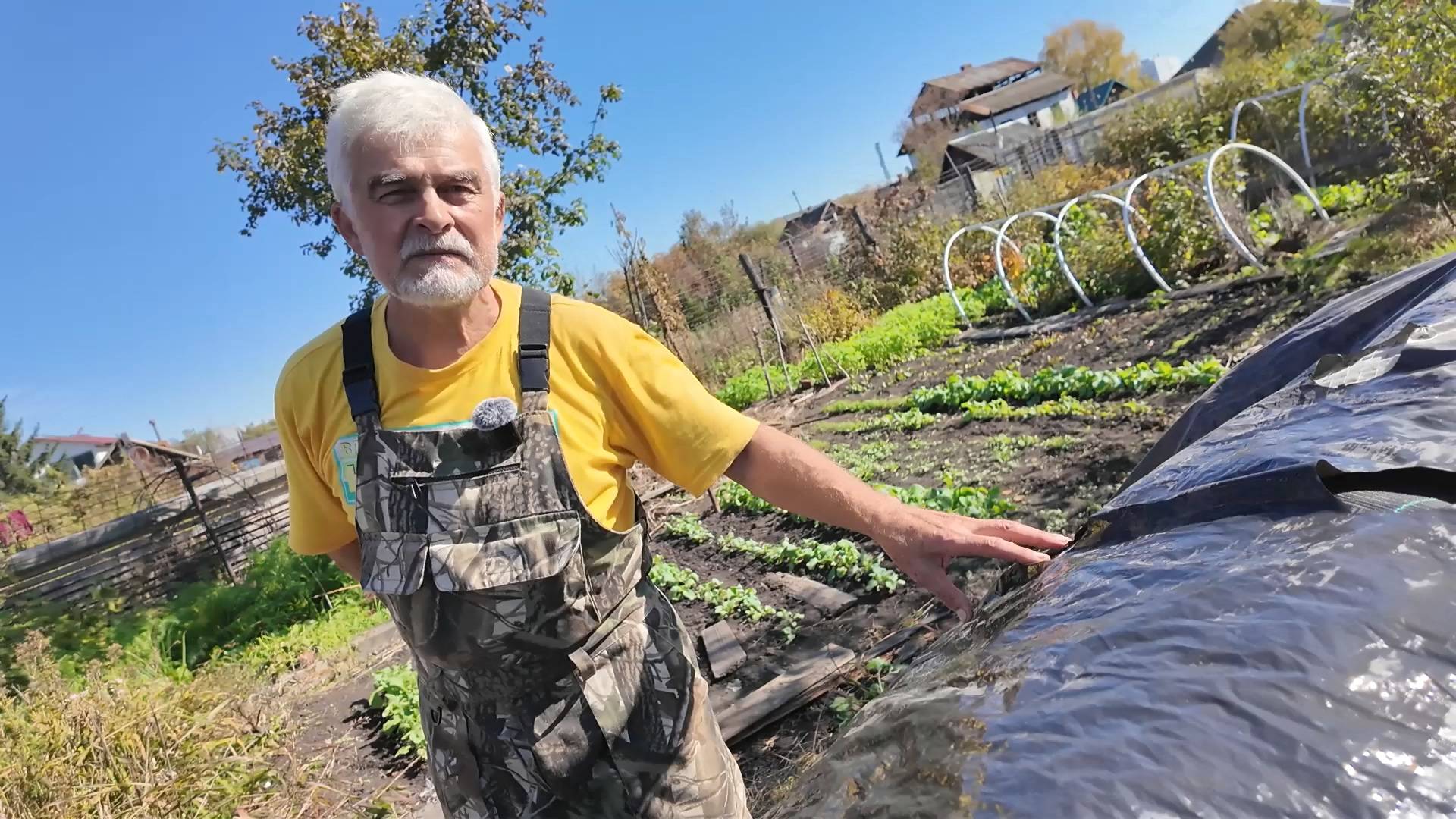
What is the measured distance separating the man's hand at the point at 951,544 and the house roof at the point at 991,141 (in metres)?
27.7

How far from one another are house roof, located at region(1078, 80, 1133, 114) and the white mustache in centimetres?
4797

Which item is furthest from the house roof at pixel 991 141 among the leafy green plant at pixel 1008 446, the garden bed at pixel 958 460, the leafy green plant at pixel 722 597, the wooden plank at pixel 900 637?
the wooden plank at pixel 900 637

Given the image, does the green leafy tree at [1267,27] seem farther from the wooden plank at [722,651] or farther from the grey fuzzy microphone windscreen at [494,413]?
the grey fuzzy microphone windscreen at [494,413]

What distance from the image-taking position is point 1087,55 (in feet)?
190

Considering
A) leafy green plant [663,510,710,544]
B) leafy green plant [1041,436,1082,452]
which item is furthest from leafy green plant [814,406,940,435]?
leafy green plant [663,510,710,544]

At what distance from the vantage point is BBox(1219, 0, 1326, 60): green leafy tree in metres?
27.0

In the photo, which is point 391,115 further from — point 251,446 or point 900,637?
point 251,446

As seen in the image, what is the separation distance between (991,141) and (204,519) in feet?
111

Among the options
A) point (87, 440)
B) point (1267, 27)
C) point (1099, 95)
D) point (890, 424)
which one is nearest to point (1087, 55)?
point (1099, 95)

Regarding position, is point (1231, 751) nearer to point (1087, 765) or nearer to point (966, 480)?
point (1087, 765)

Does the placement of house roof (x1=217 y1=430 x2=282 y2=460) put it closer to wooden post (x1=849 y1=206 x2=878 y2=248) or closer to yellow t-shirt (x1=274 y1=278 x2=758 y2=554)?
wooden post (x1=849 y1=206 x2=878 y2=248)

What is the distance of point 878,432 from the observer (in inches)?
286

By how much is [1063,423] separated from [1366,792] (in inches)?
214

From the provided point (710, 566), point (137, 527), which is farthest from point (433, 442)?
point (137, 527)
